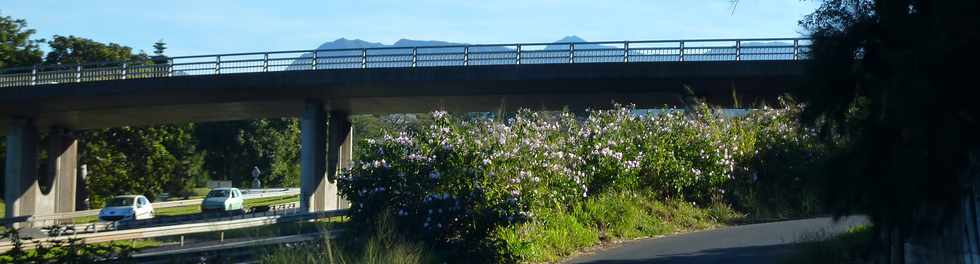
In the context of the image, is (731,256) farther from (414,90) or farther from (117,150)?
(117,150)

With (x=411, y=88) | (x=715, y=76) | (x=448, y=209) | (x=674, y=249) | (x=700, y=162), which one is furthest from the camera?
(x=411, y=88)

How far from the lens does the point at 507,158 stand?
1552cm

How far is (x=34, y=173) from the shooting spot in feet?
153

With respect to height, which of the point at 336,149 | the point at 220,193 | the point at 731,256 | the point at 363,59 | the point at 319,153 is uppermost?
the point at 363,59

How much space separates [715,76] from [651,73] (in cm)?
220

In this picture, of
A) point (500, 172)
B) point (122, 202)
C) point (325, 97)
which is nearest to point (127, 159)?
point (122, 202)

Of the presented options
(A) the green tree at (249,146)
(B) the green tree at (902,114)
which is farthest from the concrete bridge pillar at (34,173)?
(B) the green tree at (902,114)

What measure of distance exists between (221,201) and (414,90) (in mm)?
14579

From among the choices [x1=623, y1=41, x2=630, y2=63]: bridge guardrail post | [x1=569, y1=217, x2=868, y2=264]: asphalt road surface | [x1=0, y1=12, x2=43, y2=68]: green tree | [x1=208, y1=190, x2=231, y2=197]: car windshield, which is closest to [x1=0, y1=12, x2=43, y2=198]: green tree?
[x1=0, y1=12, x2=43, y2=68]: green tree

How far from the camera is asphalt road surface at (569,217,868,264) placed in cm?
1409

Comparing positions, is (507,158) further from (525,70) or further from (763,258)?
(525,70)

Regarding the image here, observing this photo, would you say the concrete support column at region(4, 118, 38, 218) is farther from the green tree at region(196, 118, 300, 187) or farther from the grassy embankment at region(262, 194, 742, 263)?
the grassy embankment at region(262, 194, 742, 263)

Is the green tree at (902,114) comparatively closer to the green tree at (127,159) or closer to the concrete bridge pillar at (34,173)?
the concrete bridge pillar at (34,173)

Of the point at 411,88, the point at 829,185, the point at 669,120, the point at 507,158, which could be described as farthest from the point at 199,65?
the point at 829,185
